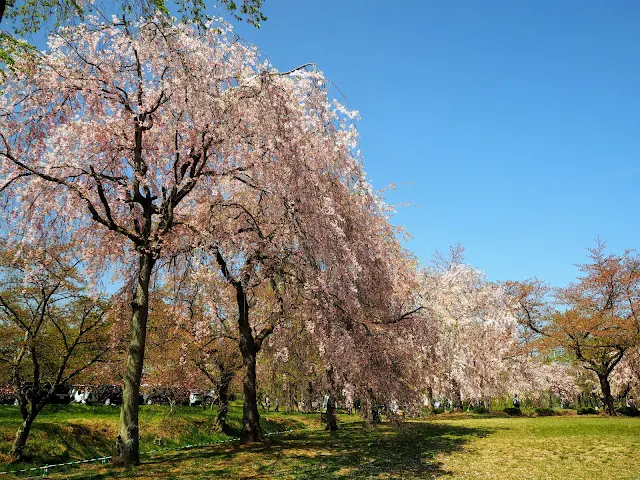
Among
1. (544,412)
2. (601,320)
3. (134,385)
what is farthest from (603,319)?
(134,385)

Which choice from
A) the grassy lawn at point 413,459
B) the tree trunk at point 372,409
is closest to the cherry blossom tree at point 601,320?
the grassy lawn at point 413,459

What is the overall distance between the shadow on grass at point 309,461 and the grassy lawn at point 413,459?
3cm

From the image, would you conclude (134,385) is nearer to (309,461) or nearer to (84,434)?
(309,461)

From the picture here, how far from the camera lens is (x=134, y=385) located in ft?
40.7

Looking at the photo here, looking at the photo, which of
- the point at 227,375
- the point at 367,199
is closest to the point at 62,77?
the point at 367,199

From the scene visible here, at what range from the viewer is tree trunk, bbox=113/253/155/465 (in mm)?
11906

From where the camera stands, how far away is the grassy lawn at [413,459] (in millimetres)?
11172

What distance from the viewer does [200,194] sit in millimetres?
15328

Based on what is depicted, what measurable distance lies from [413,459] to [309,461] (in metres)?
3.44

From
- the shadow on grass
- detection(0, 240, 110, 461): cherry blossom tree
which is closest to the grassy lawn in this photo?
the shadow on grass

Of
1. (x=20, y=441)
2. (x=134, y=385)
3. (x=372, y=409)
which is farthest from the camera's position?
(x=20, y=441)

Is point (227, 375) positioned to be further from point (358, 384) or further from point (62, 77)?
point (62, 77)

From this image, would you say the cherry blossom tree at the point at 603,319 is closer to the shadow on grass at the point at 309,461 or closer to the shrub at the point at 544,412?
the shrub at the point at 544,412

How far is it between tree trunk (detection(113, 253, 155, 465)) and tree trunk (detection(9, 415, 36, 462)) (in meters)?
5.19
